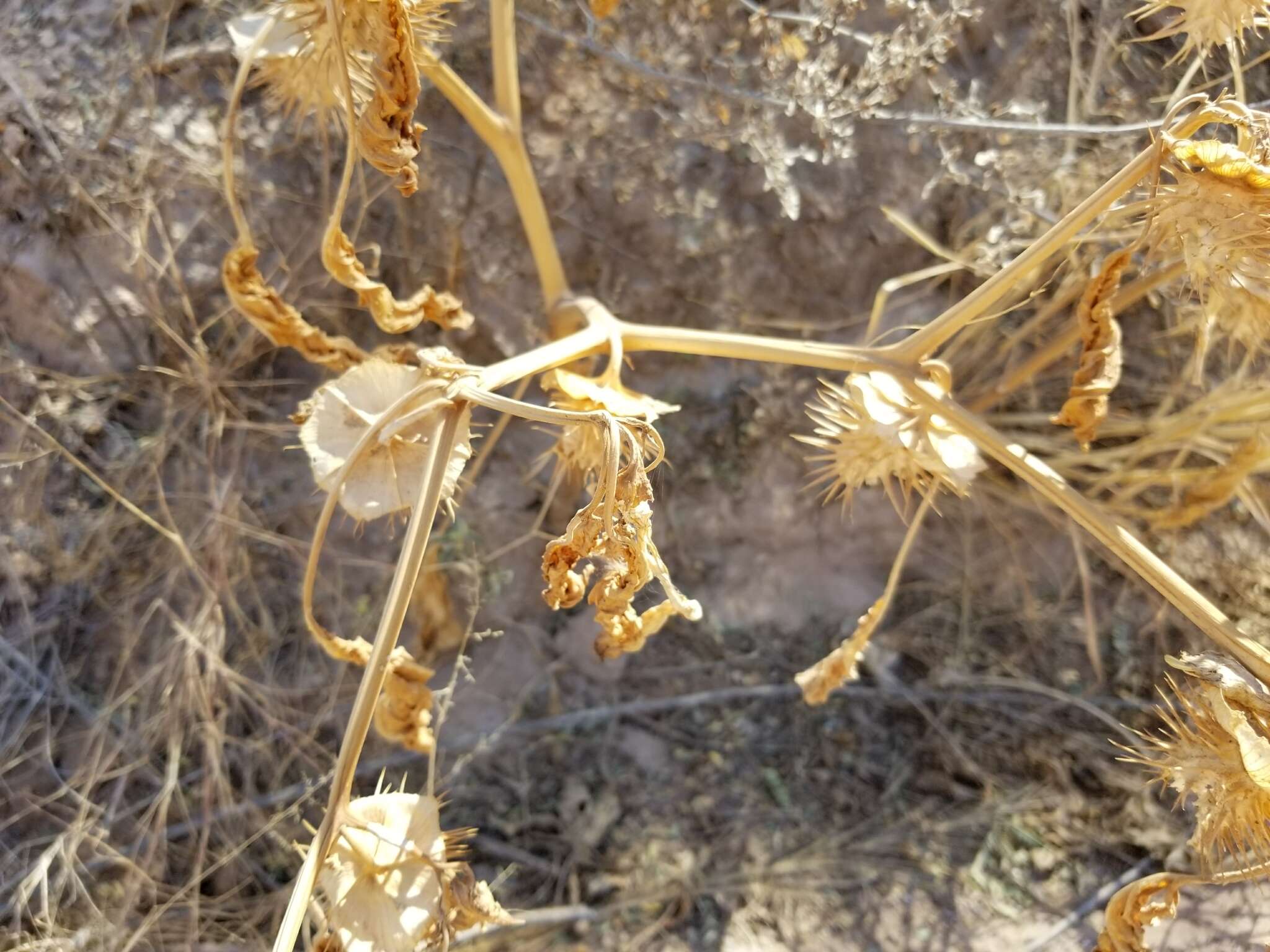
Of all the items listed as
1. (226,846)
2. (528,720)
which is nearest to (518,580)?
(528,720)

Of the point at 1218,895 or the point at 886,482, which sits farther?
the point at 1218,895

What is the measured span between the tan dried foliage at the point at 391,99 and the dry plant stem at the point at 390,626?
0.25m

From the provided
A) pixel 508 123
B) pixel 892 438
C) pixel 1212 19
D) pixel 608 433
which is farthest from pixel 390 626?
pixel 1212 19

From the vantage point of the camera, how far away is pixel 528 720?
166 cm

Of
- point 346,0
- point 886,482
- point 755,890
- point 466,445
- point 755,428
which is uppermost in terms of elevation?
point 346,0

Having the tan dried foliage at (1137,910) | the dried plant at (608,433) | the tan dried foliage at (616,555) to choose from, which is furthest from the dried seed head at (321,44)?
the tan dried foliage at (1137,910)

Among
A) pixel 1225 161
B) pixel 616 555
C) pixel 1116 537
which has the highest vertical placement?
pixel 1225 161

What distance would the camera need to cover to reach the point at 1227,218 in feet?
2.66

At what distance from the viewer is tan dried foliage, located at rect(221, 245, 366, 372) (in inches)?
45.2

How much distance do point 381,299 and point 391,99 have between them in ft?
1.05

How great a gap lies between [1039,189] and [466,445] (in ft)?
3.62

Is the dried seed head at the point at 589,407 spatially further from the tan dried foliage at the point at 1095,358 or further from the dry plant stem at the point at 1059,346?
the dry plant stem at the point at 1059,346

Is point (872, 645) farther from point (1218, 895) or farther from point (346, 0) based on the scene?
point (346, 0)

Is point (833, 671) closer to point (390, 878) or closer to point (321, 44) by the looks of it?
point (390, 878)
